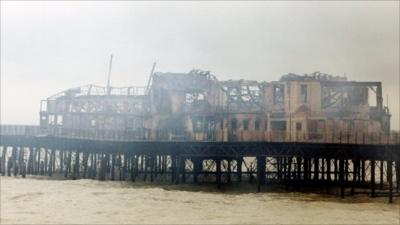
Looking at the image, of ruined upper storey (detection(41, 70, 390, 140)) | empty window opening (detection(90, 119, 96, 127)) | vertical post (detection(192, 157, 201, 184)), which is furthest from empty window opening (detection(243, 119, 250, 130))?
empty window opening (detection(90, 119, 96, 127))

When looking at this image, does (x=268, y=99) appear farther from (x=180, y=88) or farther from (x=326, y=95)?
(x=180, y=88)

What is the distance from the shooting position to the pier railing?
1676 inches

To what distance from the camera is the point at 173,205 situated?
3672 centimetres

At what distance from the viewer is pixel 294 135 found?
46000mm

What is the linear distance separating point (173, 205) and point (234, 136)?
12.8 m

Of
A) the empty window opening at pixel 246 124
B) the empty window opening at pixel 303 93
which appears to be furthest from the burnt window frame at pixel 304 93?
the empty window opening at pixel 246 124

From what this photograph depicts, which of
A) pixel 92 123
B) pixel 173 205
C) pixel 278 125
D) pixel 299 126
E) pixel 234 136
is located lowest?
pixel 173 205

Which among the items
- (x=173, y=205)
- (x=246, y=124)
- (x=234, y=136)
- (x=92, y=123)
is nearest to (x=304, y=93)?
(x=246, y=124)

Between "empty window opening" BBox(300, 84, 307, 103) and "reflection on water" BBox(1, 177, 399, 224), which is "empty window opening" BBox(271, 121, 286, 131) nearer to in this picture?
"empty window opening" BBox(300, 84, 307, 103)

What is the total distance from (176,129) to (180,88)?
4601 mm

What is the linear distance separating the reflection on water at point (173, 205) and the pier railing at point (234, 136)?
462 centimetres

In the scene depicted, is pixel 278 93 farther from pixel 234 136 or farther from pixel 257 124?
pixel 234 136

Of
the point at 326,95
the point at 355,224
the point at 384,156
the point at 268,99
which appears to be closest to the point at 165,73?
the point at 268,99

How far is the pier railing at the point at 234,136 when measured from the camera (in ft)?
140
